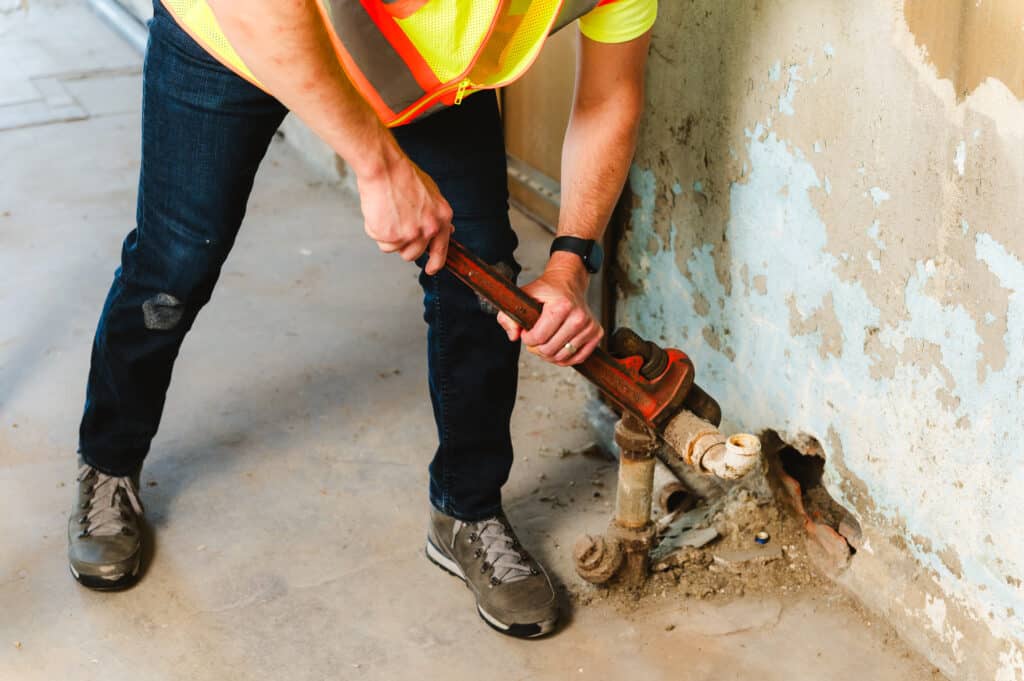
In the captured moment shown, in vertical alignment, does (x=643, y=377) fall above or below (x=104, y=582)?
above

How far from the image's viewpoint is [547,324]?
1.65 metres

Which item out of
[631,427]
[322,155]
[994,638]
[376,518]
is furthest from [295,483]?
[322,155]

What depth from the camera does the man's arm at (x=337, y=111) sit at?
1.37 m

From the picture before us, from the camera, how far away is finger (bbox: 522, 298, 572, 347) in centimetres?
165

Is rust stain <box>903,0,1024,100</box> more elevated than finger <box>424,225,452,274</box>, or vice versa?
rust stain <box>903,0,1024,100</box>

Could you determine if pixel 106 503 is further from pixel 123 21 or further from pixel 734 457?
pixel 123 21

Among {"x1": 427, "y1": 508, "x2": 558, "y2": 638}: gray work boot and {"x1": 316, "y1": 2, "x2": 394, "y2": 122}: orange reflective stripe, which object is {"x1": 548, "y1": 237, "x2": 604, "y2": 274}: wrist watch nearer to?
{"x1": 316, "y1": 2, "x2": 394, "y2": 122}: orange reflective stripe

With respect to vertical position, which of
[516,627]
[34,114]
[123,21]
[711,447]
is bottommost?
[123,21]

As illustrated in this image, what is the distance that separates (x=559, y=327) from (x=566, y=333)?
0.01 m

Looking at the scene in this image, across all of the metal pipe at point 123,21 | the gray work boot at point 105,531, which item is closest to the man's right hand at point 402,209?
the gray work boot at point 105,531

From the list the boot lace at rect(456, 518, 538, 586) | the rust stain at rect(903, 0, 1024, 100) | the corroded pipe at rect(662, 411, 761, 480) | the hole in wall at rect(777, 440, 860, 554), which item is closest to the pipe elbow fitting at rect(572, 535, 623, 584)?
the boot lace at rect(456, 518, 538, 586)

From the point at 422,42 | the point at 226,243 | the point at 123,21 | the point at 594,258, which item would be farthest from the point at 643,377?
the point at 123,21

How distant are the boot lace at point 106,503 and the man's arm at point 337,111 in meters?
0.94

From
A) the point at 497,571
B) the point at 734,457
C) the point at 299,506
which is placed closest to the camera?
the point at 734,457
